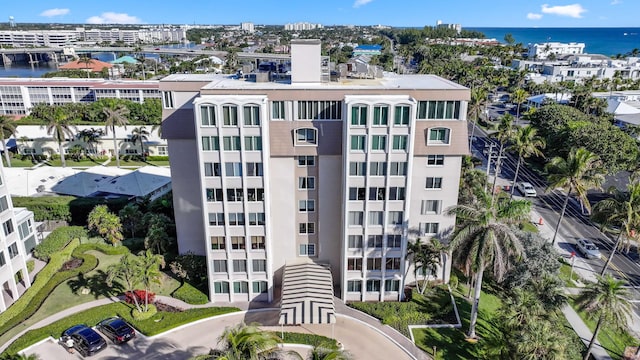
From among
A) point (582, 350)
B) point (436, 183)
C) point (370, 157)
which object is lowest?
point (582, 350)

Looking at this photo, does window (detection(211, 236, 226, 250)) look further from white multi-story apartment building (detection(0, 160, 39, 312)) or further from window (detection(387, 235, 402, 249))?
white multi-story apartment building (detection(0, 160, 39, 312))

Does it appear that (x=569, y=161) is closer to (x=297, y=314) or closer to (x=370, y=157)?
(x=370, y=157)

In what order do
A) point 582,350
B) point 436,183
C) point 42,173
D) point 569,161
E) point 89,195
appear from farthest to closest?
point 42,173 < point 89,195 < point 569,161 < point 436,183 < point 582,350

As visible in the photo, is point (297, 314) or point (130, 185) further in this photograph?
point (130, 185)

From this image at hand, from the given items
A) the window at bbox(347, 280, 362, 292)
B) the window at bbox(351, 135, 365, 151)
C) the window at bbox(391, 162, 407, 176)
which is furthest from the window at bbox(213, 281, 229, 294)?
the window at bbox(391, 162, 407, 176)

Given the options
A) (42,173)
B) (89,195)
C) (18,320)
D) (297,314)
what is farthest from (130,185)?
(297,314)

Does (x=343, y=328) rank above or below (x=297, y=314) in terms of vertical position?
below

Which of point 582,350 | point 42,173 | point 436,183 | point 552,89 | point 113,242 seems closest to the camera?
point 582,350
